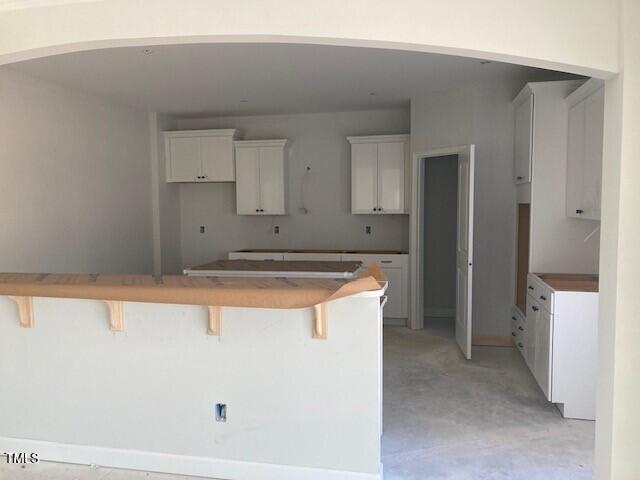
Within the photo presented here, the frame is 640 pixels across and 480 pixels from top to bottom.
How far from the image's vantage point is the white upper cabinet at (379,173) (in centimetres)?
574

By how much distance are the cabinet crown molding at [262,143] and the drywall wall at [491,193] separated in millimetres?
2088

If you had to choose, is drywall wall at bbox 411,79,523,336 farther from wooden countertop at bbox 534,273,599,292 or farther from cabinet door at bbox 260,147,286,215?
cabinet door at bbox 260,147,286,215

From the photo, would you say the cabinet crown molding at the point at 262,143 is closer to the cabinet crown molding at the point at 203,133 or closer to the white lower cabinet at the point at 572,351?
the cabinet crown molding at the point at 203,133

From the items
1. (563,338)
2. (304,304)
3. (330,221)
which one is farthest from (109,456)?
(330,221)

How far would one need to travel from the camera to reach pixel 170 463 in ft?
8.80

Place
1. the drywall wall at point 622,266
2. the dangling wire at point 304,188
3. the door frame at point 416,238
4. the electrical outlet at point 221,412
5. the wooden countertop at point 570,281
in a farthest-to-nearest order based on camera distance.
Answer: the dangling wire at point 304,188
the door frame at point 416,238
the wooden countertop at point 570,281
the electrical outlet at point 221,412
the drywall wall at point 622,266

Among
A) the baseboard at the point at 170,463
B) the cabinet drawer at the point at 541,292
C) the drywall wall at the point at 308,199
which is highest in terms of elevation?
the drywall wall at the point at 308,199

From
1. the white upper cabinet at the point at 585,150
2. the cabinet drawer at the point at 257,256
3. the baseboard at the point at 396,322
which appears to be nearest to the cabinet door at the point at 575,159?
the white upper cabinet at the point at 585,150

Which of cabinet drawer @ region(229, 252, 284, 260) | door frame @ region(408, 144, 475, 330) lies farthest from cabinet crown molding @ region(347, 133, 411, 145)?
cabinet drawer @ region(229, 252, 284, 260)

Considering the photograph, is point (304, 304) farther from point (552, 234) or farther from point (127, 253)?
point (127, 253)

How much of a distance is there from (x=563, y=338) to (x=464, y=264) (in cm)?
142

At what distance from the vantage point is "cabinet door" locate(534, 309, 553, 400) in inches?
132

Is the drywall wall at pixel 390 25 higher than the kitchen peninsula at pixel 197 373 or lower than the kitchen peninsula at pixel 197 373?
higher

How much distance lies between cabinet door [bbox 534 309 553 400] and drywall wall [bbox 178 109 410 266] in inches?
106
